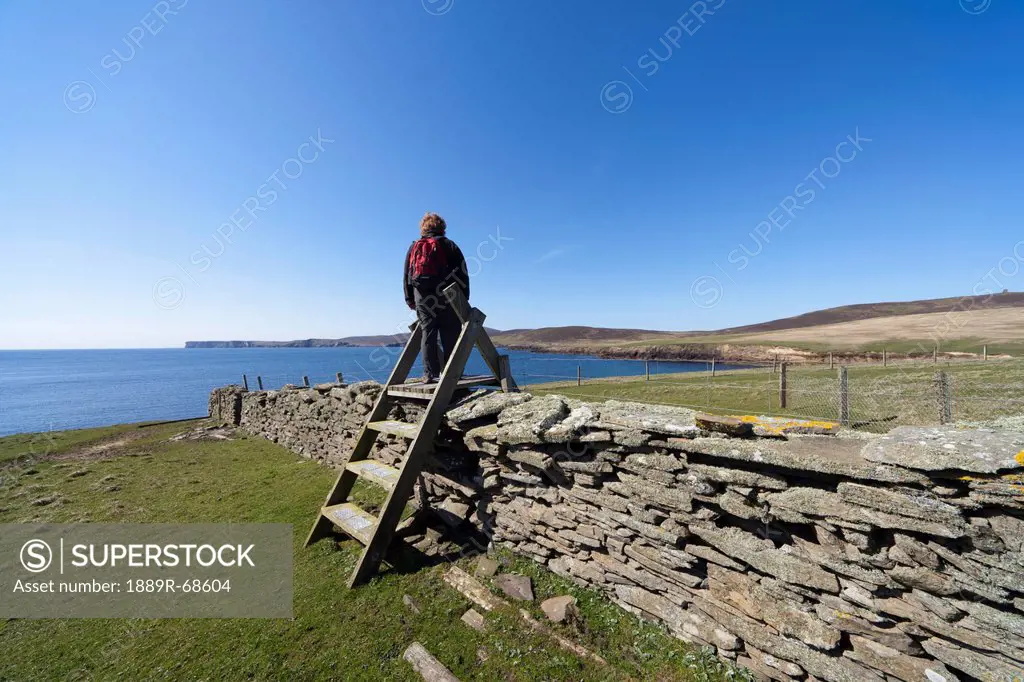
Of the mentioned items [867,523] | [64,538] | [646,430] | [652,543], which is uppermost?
[646,430]

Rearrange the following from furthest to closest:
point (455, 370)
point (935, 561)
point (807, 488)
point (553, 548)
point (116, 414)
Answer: point (116, 414), point (455, 370), point (553, 548), point (807, 488), point (935, 561)

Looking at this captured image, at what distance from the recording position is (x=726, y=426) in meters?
3.55

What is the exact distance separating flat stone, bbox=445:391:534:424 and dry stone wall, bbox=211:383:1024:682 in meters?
0.13

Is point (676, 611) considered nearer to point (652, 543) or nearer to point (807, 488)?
point (652, 543)

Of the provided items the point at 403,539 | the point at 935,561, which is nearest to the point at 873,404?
the point at 935,561

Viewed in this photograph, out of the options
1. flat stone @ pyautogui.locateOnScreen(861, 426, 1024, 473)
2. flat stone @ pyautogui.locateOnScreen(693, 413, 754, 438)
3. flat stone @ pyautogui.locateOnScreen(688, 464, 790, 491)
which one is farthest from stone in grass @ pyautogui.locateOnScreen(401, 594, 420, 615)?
flat stone @ pyautogui.locateOnScreen(861, 426, 1024, 473)

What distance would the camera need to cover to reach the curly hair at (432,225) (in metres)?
6.10

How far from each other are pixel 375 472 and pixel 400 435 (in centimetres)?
67

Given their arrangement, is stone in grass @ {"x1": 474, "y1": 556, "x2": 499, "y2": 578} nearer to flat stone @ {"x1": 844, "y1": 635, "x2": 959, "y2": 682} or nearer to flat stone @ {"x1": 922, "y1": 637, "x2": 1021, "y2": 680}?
flat stone @ {"x1": 844, "y1": 635, "x2": 959, "y2": 682}

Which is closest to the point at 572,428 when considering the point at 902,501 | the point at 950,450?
the point at 902,501

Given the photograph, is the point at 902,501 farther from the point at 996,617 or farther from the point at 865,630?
the point at 865,630

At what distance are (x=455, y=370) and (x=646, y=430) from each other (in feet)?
8.33

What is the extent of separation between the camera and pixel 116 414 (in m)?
38.9

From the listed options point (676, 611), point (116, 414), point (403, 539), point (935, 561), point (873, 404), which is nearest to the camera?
point (935, 561)
